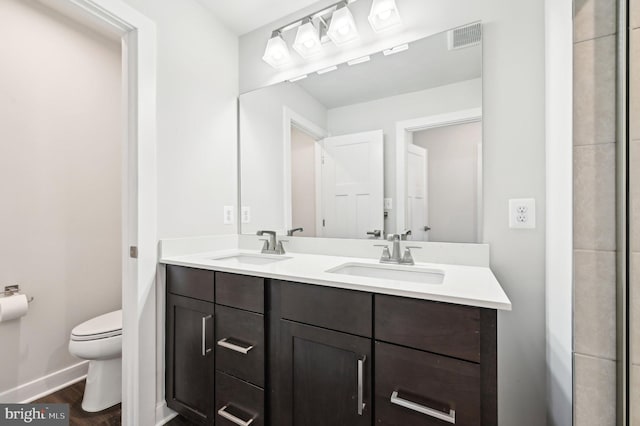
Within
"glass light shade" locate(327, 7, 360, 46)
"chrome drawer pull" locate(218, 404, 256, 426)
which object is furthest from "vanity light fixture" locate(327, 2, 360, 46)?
"chrome drawer pull" locate(218, 404, 256, 426)

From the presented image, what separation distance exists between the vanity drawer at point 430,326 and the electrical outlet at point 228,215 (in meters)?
1.27

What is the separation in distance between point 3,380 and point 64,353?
0.28 m

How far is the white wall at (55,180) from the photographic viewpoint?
161 centimetres

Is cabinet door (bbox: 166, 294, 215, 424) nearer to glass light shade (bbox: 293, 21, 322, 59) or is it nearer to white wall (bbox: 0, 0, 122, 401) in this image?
white wall (bbox: 0, 0, 122, 401)

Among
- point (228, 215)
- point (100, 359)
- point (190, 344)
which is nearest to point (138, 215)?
point (228, 215)

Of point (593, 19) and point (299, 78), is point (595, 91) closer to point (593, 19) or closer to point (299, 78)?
point (593, 19)

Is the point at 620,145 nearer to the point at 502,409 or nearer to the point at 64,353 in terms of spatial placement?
the point at 502,409

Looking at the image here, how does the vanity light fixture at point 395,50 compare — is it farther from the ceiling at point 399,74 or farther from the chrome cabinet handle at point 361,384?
the chrome cabinet handle at point 361,384

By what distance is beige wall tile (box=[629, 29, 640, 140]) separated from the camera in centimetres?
56

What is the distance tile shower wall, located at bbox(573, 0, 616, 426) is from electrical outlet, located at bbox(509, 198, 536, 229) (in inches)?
22.3

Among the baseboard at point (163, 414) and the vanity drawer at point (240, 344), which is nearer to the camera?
the vanity drawer at point (240, 344)

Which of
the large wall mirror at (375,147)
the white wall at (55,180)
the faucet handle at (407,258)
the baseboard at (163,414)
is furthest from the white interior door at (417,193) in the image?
the white wall at (55,180)

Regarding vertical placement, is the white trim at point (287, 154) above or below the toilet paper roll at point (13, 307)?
above

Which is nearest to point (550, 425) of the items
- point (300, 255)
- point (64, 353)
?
point (300, 255)
